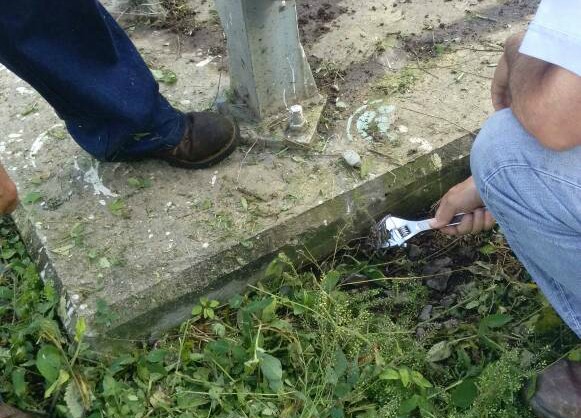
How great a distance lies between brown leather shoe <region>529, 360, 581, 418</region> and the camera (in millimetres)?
1791

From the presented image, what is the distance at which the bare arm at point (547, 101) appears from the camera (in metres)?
1.36

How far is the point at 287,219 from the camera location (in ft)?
6.95

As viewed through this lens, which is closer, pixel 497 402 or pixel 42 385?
pixel 497 402

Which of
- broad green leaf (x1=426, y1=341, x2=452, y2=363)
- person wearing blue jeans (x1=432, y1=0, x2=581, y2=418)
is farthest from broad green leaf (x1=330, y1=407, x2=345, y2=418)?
person wearing blue jeans (x1=432, y1=0, x2=581, y2=418)

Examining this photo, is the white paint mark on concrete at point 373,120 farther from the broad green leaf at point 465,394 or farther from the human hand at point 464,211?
the broad green leaf at point 465,394

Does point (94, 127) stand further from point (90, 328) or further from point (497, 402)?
point (497, 402)

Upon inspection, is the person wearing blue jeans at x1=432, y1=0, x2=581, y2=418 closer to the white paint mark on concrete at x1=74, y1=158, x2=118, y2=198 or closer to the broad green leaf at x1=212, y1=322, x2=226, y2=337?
the broad green leaf at x1=212, y1=322, x2=226, y2=337

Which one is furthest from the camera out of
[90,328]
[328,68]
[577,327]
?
[328,68]

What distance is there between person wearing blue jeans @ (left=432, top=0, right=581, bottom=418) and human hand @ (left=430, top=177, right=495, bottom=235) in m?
0.26

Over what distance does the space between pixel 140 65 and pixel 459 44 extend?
140 centimetres

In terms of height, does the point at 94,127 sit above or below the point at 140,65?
below

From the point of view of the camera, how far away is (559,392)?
5.93 feet

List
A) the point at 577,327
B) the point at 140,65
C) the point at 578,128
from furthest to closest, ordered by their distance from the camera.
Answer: the point at 140,65 → the point at 577,327 → the point at 578,128

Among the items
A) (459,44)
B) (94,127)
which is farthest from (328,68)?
(94,127)
